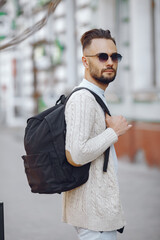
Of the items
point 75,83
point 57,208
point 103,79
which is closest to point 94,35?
point 103,79

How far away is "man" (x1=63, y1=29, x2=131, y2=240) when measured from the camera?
2672 millimetres

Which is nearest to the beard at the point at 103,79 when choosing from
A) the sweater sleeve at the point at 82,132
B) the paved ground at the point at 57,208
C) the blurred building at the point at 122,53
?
the sweater sleeve at the point at 82,132

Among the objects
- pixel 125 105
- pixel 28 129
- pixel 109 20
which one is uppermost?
pixel 109 20

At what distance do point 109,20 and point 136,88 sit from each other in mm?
2061

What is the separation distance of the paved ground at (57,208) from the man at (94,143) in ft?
8.43

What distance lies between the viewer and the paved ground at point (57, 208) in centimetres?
549

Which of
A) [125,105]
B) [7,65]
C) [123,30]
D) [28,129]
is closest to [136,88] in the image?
[125,105]

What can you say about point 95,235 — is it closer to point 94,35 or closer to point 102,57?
point 102,57

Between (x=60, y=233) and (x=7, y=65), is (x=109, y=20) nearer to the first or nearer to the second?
(x=60, y=233)

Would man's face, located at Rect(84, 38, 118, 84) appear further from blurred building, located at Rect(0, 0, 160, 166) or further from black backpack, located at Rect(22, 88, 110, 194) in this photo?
blurred building, located at Rect(0, 0, 160, 166)

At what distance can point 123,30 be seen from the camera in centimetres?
1267

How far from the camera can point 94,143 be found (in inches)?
107

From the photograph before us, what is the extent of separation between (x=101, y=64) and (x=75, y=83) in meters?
12.9

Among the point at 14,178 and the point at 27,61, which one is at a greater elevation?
the point at 27,61
